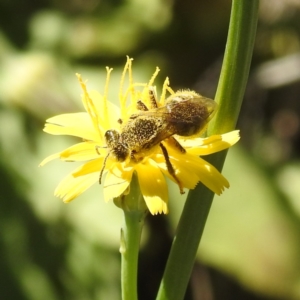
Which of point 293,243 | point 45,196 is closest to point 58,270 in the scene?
point 45,196

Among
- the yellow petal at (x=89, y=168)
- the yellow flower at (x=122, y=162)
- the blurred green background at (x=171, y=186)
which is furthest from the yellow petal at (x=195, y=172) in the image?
the blurred green background at (x=171, y=186)

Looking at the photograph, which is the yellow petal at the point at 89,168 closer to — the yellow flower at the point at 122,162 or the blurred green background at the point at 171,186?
the yellow flower at the point at 122,162

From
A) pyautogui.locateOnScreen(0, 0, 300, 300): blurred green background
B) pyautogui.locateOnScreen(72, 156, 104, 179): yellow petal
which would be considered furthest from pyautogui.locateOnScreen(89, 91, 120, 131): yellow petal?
pyautogui.locateOnScreen(0, 0, 300, 300): blurred green background

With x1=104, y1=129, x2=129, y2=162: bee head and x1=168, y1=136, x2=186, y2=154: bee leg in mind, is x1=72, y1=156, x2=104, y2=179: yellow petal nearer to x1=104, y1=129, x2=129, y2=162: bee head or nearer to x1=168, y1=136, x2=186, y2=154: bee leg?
x1=104, y1=129, x2=129, y2=162: bee head

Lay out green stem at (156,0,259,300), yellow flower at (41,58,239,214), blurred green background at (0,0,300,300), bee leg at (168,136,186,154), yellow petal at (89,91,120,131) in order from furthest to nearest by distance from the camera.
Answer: blurred green background at (0,0,300,300), yellow petal at (89,91,120,131), bee leg at (168,136,186,154), yellow flower at (41,58,239,214), green stem at (156,0,259,300)

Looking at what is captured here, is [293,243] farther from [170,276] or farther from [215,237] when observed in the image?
[170,276]

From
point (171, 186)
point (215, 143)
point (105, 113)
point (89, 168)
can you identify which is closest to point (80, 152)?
point (89, 168)

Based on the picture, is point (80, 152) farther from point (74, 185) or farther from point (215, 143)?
point (215, 143)
